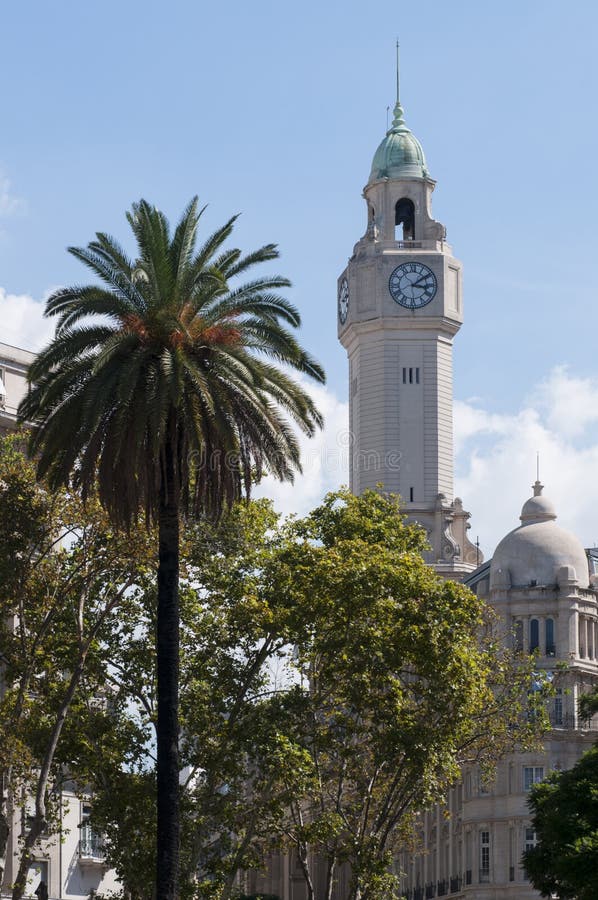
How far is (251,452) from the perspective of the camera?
166ft

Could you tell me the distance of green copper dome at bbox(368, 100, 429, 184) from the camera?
157875 millimetres

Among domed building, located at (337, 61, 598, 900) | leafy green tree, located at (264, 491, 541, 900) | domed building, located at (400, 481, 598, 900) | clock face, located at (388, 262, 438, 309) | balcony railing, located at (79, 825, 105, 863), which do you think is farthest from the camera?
clock face, located at (388, 262, 438, 309)

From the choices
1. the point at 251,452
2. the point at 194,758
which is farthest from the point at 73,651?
the point at 251,452

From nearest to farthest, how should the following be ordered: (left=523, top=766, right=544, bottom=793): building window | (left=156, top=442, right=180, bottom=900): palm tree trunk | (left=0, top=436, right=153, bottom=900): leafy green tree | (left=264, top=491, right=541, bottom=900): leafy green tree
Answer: (left=156, top=442, right=180, bottom=900): palm tree trunk → (left=0, top=436, right=153, bottom=900): leafy green tree → (left=264, top=491, right=541, bottom=900): leafy green tree → (left=523, top=766, right=544, bottom=793): building window

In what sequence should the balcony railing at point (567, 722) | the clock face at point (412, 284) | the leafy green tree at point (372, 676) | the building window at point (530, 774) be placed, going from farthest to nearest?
the clock face at point (412, 284) → the balcony railing at point (567, 722) → the building window at point (530, 774) → the leafy green tree at point (372, 676)

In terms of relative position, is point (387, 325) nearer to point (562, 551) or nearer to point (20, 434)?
point (562, 551)

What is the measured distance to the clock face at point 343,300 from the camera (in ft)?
512

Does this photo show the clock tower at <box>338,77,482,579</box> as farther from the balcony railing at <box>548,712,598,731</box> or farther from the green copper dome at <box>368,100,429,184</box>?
the balcony railing at <box>548,712,598,731</box>

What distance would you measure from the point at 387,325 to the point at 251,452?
103 m

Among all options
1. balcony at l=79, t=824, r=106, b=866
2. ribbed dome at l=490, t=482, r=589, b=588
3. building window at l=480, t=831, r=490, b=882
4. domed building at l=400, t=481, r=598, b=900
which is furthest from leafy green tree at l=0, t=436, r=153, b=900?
ribbed dome at l=490, t=482, r=589, b=588

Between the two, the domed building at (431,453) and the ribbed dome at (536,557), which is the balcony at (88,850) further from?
the ribbed dome at (536,557)

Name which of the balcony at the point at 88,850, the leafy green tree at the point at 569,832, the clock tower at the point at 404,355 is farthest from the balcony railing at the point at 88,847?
the clock tower at the point at 404,355

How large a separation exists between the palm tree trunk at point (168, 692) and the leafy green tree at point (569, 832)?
12854 millimetres

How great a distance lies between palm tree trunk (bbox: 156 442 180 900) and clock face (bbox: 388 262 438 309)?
106026mm
